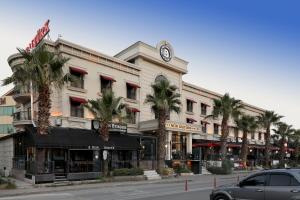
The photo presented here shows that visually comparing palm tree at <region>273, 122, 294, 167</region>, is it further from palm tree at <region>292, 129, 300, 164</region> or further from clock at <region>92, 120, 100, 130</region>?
clock at <region>92, 120, 100, 130</region>

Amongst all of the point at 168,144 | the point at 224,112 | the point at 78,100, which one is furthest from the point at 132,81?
the point at 224,112

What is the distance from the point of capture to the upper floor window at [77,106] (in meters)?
36.5

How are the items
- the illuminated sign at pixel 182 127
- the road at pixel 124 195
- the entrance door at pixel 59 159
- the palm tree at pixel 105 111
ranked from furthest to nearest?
the illuminated sign at pixel 182 127 → the palm tree at pixel 105 111 → the entrance door at pixel 59 159 → the road at pixel 124 195

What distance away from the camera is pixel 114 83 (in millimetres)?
41281

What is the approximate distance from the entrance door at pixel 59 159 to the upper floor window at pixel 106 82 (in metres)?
9.09

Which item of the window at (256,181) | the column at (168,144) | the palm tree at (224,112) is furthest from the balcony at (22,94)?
the window at (256,181)

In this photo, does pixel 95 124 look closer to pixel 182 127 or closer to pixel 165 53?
pixel 182 127

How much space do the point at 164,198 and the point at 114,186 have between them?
33.3 feet

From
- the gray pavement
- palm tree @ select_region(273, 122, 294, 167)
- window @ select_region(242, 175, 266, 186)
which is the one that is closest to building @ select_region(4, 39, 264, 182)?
the gray pavement

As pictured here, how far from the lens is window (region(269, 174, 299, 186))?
1111 centimetres

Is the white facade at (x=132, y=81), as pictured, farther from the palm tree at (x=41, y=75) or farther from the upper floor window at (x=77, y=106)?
the palm tree at (x=41, y=75)

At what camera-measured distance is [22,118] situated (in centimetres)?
3531

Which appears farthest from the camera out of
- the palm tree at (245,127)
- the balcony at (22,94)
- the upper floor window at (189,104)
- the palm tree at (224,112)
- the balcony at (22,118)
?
the palm tree at (245,127)

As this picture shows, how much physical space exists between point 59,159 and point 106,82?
11.1 meters
